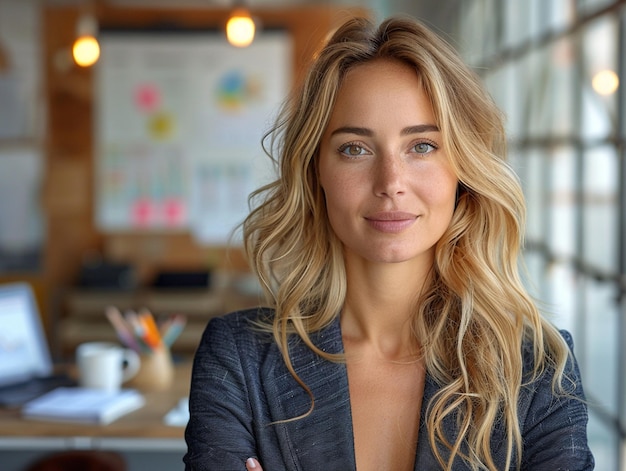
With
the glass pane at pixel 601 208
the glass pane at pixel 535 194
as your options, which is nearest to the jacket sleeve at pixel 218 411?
the glass pane at pixel 601 208

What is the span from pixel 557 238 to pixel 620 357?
4.25ft

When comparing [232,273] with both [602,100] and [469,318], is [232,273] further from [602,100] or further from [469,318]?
[469,318]

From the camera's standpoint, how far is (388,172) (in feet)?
5.64

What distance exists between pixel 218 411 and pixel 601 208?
7.73ft

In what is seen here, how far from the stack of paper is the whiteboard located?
4.06 metres

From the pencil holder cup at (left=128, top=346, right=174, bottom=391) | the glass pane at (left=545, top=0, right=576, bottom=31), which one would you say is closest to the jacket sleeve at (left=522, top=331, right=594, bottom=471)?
the pencil holder cup at (left=128, top=346, right=174, bottom=391)

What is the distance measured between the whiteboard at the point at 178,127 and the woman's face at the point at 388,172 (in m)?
5.58

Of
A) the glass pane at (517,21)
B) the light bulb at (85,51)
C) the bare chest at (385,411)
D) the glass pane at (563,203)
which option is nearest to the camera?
the bare chest at (385,411)

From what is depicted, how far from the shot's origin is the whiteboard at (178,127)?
735cm

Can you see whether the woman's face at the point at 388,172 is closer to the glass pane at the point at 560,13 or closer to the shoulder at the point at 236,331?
the shoulder at the point at 236,331

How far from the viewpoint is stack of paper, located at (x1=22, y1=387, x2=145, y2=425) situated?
305 centimetres

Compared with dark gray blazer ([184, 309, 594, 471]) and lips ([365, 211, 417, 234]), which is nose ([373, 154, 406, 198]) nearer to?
lips ([365, 211, 417, 234])

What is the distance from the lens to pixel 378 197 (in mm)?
1726

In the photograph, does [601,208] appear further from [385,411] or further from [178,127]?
[178,127]
